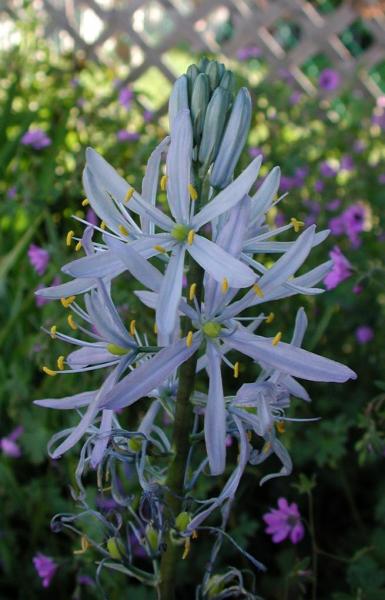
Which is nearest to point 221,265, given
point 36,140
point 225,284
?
point 225,284

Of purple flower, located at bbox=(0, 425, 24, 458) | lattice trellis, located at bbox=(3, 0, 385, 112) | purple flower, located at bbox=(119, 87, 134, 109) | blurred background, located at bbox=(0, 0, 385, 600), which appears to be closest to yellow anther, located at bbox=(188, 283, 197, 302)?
blurred background, located at bbox=(0, 0, 385, 600)

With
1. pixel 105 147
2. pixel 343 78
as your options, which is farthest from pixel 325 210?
pixel 343 78

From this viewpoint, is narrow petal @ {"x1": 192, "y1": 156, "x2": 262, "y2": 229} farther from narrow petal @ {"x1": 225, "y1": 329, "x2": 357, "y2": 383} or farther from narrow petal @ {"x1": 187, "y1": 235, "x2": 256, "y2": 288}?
narrow petal @ {"x1": 225, "y1": 329, "x2": 357, "y2": 383}

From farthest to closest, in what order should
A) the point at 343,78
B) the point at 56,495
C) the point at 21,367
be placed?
the point at 343,78 → the point at 21,367 → the point at 56,495

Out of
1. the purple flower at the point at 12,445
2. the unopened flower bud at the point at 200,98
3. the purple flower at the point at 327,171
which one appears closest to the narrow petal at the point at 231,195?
the unopened flower bud at the point at 200,98

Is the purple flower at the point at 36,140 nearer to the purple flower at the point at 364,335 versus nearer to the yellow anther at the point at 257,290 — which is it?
the purple flower at the point at 364,335

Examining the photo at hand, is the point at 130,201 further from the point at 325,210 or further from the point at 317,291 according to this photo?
the point at 325,210

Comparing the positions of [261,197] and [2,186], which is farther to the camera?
[2,186]
